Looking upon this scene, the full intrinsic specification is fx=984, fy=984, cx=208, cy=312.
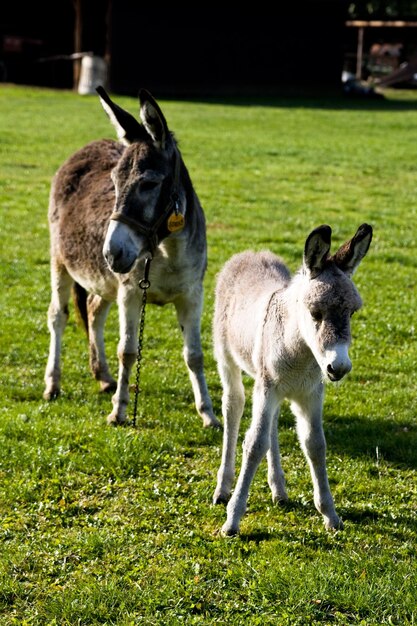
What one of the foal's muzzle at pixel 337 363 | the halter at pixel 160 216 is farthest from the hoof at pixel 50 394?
the foal's muzzle at pixel 337 363

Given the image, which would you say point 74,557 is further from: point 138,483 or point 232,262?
Answer: point 232,262

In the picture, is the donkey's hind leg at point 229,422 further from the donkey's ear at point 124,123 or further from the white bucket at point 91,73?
the white bucket at point 91,73

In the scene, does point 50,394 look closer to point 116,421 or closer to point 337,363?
point 116,421

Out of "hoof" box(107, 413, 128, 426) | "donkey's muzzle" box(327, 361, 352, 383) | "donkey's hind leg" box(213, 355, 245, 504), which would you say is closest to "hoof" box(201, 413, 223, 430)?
"hoof" box(107, 413, 128, 426)

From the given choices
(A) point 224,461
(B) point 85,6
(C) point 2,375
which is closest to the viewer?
(A) point 224,461

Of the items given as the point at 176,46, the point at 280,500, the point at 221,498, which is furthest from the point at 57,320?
the point at 176,46

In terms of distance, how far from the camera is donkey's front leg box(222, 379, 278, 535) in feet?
16.4

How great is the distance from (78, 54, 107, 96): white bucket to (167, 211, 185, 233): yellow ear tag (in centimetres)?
2877

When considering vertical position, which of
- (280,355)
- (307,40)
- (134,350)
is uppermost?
(307,40)

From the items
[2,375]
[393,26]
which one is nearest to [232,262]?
[2,375]

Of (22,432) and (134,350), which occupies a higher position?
(134,350)

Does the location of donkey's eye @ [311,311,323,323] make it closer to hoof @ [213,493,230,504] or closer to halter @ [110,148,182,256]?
hoof @ [213,493,230,504]

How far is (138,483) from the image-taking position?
584 cm

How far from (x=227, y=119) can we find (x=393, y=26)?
18055 millimetres
